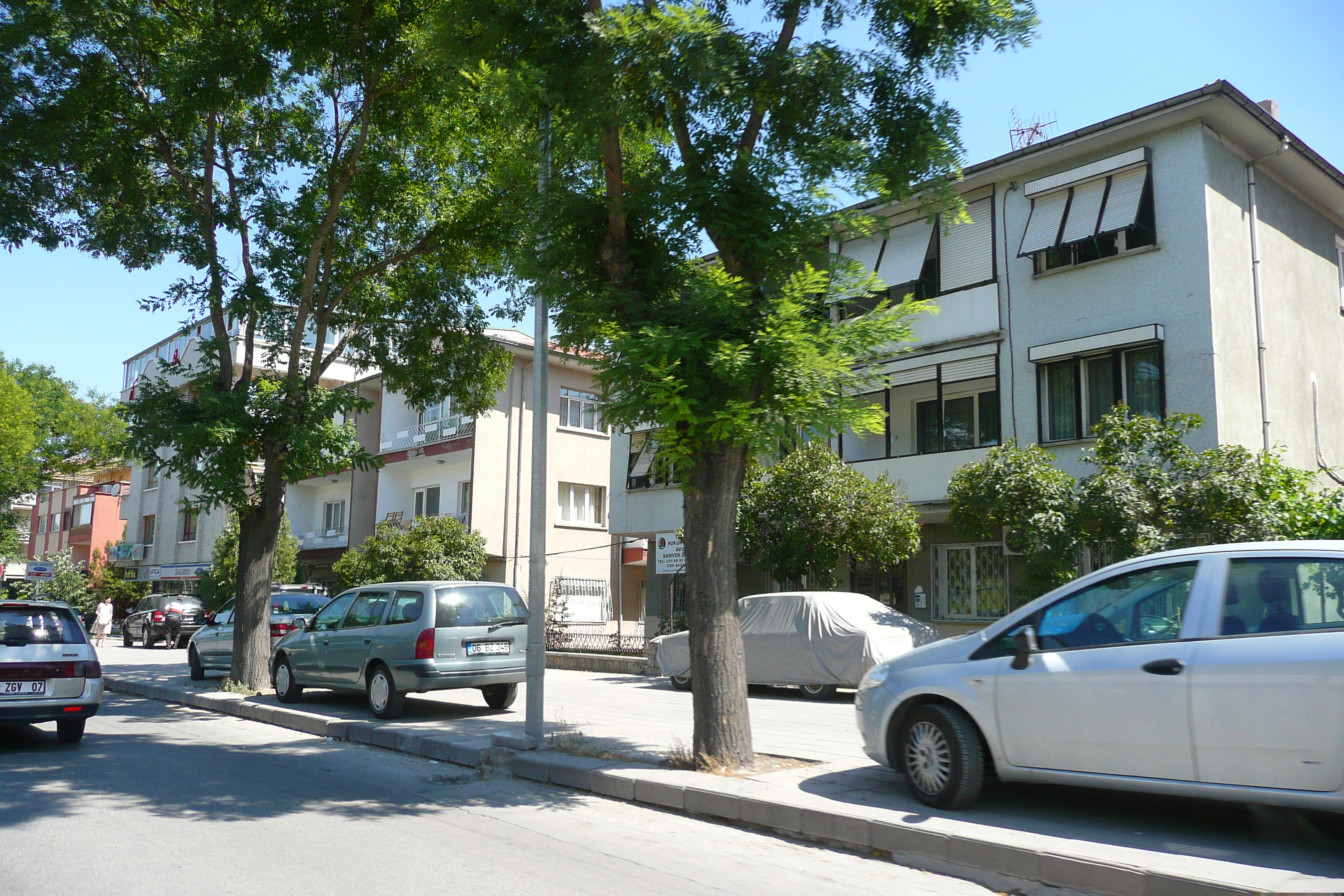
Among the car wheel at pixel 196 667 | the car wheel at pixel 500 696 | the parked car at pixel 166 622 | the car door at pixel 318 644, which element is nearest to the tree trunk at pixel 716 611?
the car wheel at pixel 500 696

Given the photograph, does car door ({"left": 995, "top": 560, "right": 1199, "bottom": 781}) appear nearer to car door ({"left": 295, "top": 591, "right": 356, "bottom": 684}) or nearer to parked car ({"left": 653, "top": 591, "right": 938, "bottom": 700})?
parked car ({"left": 653, "top": 591, "right": 938, "bottom": 700})

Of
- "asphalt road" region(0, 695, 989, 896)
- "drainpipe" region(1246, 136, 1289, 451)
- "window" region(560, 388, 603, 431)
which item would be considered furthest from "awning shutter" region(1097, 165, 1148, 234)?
"window" region(560, 388, 603, 431)

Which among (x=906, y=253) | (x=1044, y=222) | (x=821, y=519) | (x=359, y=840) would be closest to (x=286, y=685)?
(x=359, y=840)

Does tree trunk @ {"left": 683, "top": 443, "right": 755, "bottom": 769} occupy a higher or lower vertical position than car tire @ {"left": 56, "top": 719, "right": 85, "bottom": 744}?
higher

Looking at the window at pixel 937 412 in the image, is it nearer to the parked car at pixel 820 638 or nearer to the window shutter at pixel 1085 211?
the window shutter at pixel 1085 211

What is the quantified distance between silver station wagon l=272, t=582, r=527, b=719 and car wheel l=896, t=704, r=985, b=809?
682cm

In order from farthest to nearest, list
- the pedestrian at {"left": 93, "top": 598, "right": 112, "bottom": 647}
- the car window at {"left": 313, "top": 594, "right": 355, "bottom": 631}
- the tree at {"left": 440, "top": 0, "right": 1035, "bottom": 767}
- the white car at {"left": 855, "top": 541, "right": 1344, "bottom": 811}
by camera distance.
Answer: the pedestrian at {"left": 93, "top": 598, "right": 112, "bottom": 647}, the car window at {"left": 313, "top": 594, "right": 355, "bottom": 631}, the tree at {"left": 440, "top": 0, "right": 1035, "bottom": 767}, the white car at {"left": 855, "top": 541, "right": 1344, "bottom": 811}

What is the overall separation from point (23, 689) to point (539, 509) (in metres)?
5.29

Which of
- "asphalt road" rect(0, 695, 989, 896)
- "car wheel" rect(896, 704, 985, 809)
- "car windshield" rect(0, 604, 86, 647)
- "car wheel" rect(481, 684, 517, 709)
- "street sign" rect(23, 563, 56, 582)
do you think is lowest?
"asphalt road" rect(0, 695, 989, 896)

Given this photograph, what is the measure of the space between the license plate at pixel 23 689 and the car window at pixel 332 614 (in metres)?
4.27

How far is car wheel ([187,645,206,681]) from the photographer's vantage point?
18.5 meters

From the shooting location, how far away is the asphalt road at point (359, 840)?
17.4 feet

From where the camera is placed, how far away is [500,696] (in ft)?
44.9

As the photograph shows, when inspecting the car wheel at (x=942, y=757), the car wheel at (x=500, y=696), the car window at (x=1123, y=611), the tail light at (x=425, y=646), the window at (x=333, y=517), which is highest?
the window at (x=333, y=517)
